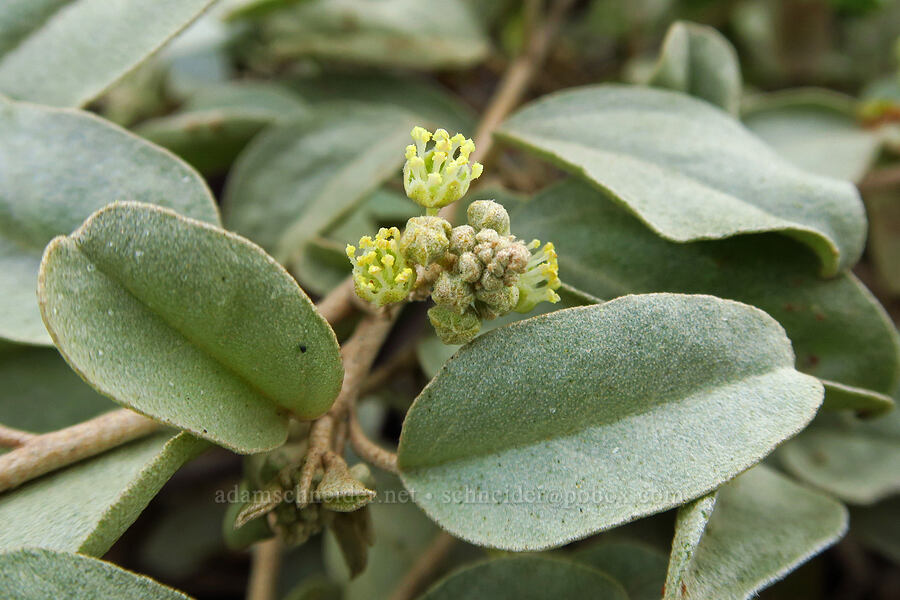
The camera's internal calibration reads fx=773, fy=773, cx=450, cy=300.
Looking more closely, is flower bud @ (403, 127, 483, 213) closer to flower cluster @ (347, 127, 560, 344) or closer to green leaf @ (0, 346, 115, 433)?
flower cluster @ (347, 127, 560, 344)

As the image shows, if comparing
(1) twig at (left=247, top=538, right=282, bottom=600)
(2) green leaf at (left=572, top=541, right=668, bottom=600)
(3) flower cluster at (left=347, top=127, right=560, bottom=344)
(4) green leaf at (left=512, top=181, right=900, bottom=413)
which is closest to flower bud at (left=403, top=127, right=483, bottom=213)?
(3) flower cluster at (left=347, top=127, right=560, bottom=344)

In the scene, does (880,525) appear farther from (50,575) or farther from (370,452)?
(50,575)

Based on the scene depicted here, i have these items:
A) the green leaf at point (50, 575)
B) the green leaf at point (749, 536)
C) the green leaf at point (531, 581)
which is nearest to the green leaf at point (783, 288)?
the green leaf at point (749, 536)

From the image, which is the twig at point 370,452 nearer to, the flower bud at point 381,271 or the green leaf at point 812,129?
the flower bud at point 381,271

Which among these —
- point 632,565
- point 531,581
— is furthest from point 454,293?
point 632,565

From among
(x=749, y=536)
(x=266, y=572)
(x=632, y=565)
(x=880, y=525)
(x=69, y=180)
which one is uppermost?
(x=69, y=180)

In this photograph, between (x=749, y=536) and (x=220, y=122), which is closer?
(x=749, y=536)
